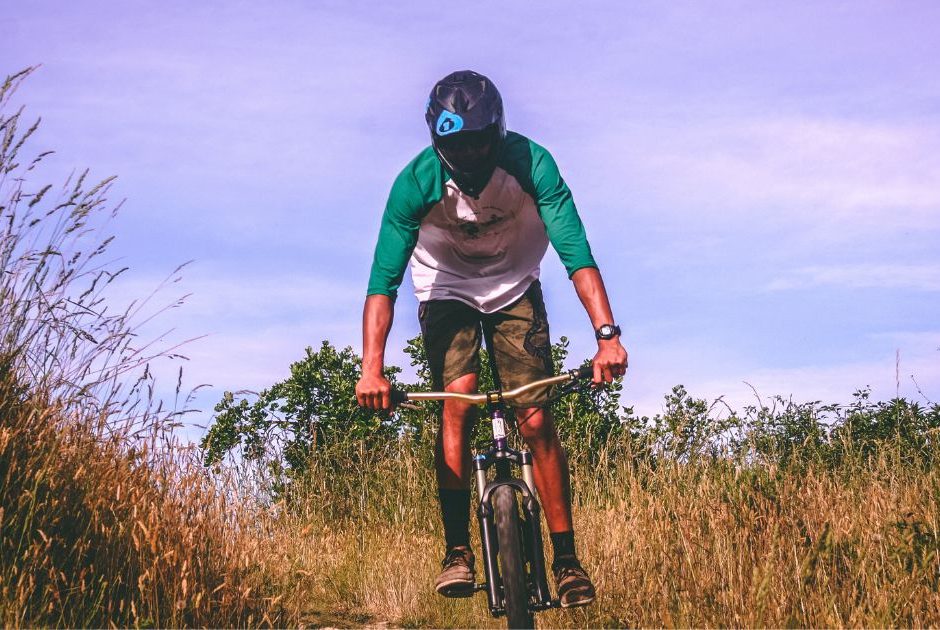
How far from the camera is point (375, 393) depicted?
3760 mm

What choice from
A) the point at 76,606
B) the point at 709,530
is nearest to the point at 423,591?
the point at 709,530

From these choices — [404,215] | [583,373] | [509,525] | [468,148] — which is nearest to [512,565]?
[509,525]

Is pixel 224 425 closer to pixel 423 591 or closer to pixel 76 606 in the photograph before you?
pixel 423 591

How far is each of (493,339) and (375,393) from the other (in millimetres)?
1009

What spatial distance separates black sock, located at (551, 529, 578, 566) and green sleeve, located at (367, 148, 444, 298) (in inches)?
54.2

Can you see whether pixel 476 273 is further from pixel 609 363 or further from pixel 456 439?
pixel 609 363

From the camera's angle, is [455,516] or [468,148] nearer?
[468,148]

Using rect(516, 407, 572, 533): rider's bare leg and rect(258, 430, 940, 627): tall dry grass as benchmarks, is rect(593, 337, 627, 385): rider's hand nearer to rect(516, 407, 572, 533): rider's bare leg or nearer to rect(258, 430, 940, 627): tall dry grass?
rect(516, 407, 572, 533): rider's bare leg

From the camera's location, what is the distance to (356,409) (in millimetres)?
8414

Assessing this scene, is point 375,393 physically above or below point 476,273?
below

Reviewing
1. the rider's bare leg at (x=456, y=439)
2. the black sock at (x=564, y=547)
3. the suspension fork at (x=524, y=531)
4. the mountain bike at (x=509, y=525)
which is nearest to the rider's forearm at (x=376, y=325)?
the mountain bike at (x=509, y=525)

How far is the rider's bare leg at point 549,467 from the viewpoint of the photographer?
4371 millimetres

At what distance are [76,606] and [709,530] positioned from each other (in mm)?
3277

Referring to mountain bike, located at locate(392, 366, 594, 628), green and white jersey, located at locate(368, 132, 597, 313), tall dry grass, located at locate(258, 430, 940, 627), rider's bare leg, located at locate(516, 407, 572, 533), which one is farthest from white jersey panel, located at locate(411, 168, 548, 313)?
tall dry grass, located at locate(258, 430, 940, 627)
